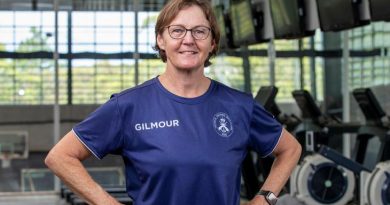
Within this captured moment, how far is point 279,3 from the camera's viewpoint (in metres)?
6.55

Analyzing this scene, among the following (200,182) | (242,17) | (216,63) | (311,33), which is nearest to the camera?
(200,182)

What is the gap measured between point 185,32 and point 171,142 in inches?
10.6

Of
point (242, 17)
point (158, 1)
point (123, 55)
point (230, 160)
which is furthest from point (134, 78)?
point (230, 160)

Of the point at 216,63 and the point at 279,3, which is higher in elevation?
the point at 279,3

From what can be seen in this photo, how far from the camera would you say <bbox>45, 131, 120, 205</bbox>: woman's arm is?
1.80m

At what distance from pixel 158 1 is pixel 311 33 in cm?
339

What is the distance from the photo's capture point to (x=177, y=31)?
1840 millimetres

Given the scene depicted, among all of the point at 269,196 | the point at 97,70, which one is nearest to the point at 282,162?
the point at 269,196

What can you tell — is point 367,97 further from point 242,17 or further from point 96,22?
point 96,22

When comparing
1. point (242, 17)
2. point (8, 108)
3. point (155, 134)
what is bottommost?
point (8, 108)

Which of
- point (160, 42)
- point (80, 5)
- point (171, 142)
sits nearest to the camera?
point (171, 142)

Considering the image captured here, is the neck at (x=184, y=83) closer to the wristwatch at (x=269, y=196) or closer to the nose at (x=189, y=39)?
the nose at (x=189, y=39)

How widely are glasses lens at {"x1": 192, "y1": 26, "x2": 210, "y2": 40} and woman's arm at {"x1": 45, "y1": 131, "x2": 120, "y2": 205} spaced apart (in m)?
0.38

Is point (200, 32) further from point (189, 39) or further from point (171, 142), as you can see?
point (171, 142)
